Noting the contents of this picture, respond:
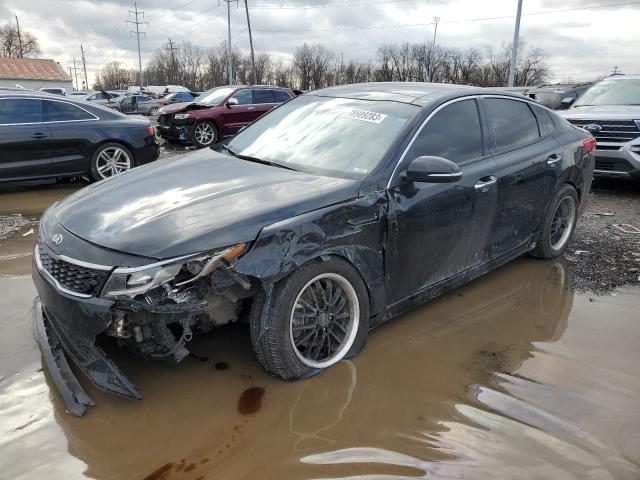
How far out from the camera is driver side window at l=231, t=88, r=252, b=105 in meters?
13.6

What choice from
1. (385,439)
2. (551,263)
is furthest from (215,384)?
(551,263)

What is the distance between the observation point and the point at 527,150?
438 centimetres

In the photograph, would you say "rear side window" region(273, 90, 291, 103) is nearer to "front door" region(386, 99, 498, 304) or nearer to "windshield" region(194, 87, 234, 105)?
"windshield" region(194, 87, 234, 105)

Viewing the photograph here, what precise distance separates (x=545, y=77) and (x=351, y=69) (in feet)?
87.7

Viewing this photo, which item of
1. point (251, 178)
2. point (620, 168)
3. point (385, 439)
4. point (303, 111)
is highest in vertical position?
point (303, 111)

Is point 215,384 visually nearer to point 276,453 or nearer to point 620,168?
point 276,453

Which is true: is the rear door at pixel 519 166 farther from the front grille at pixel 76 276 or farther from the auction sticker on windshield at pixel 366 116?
the front grille at pixel 76 276

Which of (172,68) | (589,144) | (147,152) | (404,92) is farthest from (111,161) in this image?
(172,68)

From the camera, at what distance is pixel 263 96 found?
14.0 meters

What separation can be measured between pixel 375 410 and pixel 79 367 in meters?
1.56

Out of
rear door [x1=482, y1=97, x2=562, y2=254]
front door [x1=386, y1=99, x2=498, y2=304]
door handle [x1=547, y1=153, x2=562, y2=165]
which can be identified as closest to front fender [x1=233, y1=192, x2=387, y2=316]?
front door [x1=386, y1=99, x2=498, y2=304]

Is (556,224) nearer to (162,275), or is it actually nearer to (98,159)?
(162,275)

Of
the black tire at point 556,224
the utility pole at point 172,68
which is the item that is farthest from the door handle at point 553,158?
the utility pole at point 172,68

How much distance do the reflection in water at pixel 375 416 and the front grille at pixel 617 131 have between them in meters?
5.28
